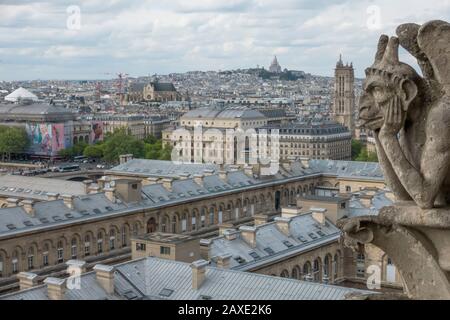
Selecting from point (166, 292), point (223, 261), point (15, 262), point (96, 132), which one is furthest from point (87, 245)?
point (96, 132)

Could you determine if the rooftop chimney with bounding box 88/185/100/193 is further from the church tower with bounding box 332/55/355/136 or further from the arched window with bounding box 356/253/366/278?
the church tower with bounding box 332/55/355/136

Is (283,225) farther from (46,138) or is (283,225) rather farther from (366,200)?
(46,138)

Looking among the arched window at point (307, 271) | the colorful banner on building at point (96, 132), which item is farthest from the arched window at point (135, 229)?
the colorful banner on building at point (96, 132)

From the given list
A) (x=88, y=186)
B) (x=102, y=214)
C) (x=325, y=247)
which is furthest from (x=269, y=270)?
(x=88, y=186)

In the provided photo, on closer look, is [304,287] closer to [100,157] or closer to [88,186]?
[88,186]

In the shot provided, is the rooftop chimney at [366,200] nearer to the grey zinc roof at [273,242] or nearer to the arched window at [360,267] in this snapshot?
the grey zinc roof at [273,242]

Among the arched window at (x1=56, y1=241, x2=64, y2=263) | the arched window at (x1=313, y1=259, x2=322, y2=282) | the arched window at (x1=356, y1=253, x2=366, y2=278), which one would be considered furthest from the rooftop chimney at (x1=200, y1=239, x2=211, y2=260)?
the arched window at (x1=56, y1=241, x2=64, y2=263)
